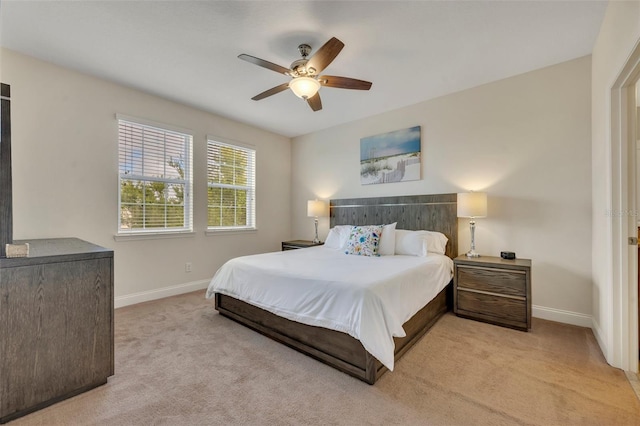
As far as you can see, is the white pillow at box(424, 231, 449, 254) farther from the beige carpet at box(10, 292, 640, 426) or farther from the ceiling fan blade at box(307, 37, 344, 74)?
the ceiling fan blade at box(307, 37, 344, 74)

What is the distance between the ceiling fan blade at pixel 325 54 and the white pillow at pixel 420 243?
2.15 m

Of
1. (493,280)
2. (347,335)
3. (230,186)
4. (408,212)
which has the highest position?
(230,186)

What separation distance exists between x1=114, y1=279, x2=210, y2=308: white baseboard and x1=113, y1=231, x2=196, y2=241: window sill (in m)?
0.68

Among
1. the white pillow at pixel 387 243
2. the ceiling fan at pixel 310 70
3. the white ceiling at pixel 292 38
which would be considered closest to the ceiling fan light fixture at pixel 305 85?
the ceiling fan at pixel 310 70

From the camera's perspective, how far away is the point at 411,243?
10.9ft

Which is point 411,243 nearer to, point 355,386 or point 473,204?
point 473,204

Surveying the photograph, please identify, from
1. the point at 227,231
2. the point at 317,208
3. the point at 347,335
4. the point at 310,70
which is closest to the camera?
the point at 347,335

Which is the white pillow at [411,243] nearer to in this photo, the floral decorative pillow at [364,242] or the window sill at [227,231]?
the floral decorative pillow at [364,242]

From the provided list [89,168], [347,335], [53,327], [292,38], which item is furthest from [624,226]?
[89,168]

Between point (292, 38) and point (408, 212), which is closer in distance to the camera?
point (292, 38)

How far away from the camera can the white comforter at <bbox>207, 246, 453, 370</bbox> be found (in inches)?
71.0

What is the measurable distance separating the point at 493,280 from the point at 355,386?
1.87m

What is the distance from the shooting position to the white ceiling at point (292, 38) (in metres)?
2.06

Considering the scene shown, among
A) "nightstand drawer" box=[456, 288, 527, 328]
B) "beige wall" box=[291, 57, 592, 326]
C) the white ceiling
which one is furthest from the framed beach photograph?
"nightstand drawer" box=[456, 288, 527, 328]
